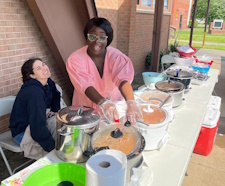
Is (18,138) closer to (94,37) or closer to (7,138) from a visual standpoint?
(7,138)

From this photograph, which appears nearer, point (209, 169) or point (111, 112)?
point (111, 112)

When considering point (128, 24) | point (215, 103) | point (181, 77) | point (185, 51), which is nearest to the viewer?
point (181, 77)

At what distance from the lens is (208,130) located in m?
2.49

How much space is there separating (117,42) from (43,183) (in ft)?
16.5

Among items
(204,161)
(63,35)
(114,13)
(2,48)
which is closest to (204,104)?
(204,161)

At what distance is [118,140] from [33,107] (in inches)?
35.3

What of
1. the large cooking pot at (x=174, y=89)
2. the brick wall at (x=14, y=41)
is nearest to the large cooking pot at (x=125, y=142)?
the large cooking pot at (x=174, y=89)

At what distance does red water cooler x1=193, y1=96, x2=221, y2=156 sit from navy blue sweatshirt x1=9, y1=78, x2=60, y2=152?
1750 mm

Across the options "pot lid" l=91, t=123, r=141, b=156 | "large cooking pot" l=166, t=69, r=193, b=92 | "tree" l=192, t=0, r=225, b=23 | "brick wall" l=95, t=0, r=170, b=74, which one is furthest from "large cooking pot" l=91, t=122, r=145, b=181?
"tree" l=192, t=0, r=225, b=23

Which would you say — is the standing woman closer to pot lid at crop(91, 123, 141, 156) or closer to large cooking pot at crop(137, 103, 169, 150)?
large cooking pot at crop(137, 103, 169, 150)

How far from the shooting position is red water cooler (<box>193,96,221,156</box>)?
249cm

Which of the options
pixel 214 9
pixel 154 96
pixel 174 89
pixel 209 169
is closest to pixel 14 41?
pixel 154 96

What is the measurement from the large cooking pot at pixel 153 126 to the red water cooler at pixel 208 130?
4.08ft

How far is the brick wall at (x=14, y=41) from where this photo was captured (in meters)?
2.49
